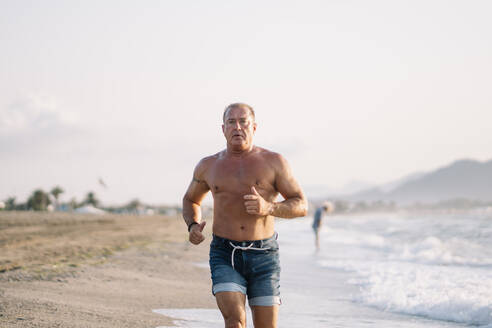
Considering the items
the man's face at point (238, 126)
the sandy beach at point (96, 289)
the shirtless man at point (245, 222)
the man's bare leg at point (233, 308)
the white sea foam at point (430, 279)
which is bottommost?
the white sea foam at point (430, 279)

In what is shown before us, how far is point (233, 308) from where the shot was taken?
4000 millimetres

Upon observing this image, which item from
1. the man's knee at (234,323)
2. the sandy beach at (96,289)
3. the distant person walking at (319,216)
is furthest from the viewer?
the distant person walking at (319,216)

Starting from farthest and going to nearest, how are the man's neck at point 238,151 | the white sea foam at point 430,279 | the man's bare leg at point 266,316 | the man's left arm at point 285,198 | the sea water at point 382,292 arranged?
the white sea foam at point 430,279 < the sea water at point 382,292 < the man's neck at point 238,151 < the man's bare leg at point 266,316 < the man's left arm at point 285,198

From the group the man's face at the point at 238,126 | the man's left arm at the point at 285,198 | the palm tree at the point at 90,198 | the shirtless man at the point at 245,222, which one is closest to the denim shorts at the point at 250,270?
the shirtless man at the point at 245,222

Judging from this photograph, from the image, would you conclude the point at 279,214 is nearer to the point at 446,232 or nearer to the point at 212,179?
the point at 212,179

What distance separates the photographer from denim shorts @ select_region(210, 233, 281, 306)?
4121mm

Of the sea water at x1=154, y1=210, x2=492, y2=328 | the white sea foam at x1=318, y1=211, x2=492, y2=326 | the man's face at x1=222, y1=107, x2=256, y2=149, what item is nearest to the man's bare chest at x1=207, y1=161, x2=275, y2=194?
the man's face at x1=222, y1=107, x2=256, y2=149

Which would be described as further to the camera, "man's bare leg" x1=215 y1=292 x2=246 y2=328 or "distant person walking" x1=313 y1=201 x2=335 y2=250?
"distant person walking" x1=313 y1=201 x2=335 y2=250

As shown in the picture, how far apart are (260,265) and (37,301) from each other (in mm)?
4164

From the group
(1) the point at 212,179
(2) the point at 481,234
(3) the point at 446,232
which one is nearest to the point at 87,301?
(1) the point at 212,179

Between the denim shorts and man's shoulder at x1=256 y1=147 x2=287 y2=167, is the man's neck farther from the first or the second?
the denim shorts

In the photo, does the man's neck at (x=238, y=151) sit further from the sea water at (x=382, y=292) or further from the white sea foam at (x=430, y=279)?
the white sea foam at (x=430, y=279)

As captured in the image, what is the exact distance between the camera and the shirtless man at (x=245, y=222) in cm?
411

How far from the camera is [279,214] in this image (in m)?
4.03
